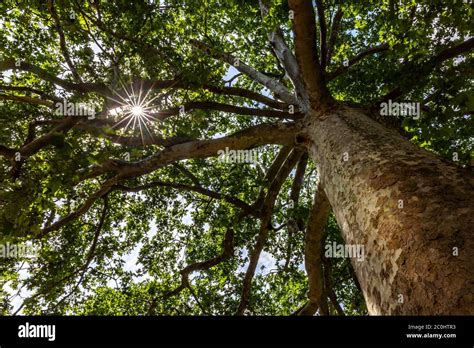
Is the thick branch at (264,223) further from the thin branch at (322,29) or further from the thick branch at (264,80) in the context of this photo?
the thin branch at (322,29)

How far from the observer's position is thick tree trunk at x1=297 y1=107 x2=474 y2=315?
1178mm

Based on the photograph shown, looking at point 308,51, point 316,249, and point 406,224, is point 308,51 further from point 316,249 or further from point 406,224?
point 316,249

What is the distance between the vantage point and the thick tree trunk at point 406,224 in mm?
1178

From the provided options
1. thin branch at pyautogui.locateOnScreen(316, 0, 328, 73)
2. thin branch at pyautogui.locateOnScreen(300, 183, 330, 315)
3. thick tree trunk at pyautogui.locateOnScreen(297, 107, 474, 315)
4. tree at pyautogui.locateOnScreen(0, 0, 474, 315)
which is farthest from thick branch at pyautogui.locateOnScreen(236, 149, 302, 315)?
thick tree trunk at pyautogui.locateOnScreen(297, 107, 474, 315)

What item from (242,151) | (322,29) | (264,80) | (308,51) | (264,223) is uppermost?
(322,29)

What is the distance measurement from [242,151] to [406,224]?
3.85 metres

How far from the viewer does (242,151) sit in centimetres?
520

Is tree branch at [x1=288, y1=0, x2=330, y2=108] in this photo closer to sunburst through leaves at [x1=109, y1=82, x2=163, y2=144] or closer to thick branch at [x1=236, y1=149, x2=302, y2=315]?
thick branch at [x1=236, y1=149, x2=302, y2=315]

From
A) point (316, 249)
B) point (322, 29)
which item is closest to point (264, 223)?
point (316, 249)
